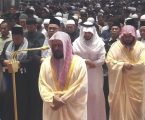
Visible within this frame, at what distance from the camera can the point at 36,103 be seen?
938 centimetres

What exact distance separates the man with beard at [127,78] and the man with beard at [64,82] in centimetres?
149

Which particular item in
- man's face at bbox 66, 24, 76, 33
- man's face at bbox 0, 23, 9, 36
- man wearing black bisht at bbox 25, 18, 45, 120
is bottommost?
man wearing black bisht at bbox 25, 18, 45, 120

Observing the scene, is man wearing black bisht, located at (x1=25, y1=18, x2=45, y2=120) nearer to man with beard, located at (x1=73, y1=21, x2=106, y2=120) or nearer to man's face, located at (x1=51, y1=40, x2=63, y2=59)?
man with beard, located at (x1=73, y1=21, x2=106, y2=120)

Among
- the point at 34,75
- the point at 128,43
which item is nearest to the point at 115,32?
the point at 128,43

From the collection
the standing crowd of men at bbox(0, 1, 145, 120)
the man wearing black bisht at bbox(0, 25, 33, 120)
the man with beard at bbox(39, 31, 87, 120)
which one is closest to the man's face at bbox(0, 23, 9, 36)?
the standing crowd of men at bbox(0, 1, 145, 120)

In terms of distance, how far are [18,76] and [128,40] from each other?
1.77 m

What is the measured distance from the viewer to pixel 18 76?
29.6 feet

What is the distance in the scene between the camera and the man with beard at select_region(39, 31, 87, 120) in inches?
292

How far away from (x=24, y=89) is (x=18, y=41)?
2.64 ft

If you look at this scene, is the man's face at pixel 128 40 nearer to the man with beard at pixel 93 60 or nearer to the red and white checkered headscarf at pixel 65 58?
the man with beard at pixel 93 60

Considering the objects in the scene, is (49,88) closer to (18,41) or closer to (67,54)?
(67,54)

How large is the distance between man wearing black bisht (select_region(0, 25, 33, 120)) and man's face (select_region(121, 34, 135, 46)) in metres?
1.42

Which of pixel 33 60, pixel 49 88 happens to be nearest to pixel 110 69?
pixel 33 60

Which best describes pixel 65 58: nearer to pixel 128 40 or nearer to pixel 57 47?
pixel 57 47
